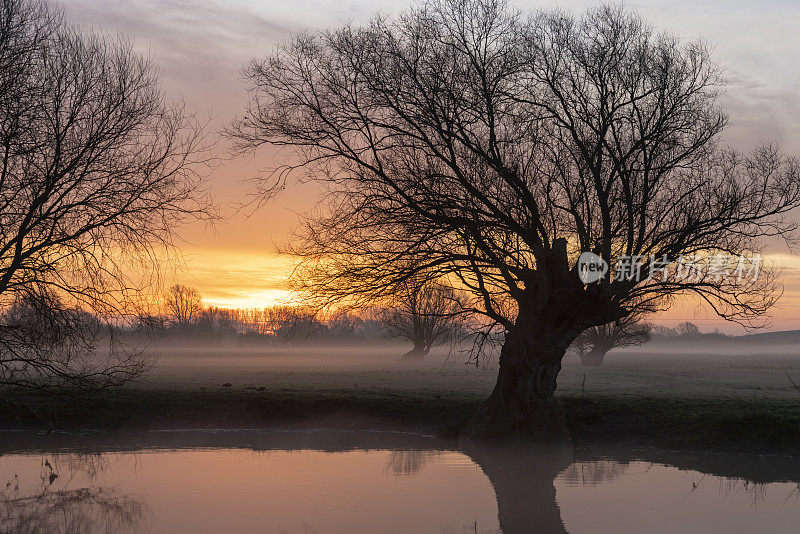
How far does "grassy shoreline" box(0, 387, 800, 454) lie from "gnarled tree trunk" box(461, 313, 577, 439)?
1.55 meters

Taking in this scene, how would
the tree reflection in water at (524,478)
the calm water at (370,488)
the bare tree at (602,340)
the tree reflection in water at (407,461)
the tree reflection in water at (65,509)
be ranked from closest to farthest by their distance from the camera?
the tree reflection in water at (65,509), the calm water at (370,488), the tree reflection in water at (524,478), the tree reflection in water at (407,461), the bare tree at (602,340)

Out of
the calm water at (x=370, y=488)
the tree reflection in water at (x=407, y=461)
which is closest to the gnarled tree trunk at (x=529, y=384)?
the calm water at (x=370, y=488)

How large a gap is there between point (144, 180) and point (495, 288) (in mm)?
9937

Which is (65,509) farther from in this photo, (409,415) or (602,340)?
(602,340)

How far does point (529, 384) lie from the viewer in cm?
2192

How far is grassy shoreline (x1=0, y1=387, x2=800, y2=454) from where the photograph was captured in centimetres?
2241

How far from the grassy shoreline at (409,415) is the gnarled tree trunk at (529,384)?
1.55 m

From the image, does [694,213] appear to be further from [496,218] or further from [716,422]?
[716,422]

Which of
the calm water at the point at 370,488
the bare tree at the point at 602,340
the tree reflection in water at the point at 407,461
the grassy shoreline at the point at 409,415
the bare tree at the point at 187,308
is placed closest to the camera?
the calm water at the point at 370,488

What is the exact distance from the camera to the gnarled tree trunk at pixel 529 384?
21.8m

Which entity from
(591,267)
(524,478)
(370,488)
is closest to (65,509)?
(370,488)

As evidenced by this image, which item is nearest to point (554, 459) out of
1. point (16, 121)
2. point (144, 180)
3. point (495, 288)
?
point (495, 288)

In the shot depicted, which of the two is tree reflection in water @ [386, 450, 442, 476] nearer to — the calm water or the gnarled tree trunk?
the calm water

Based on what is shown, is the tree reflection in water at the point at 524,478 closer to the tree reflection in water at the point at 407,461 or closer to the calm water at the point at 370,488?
the calm water at the point at 370,488
